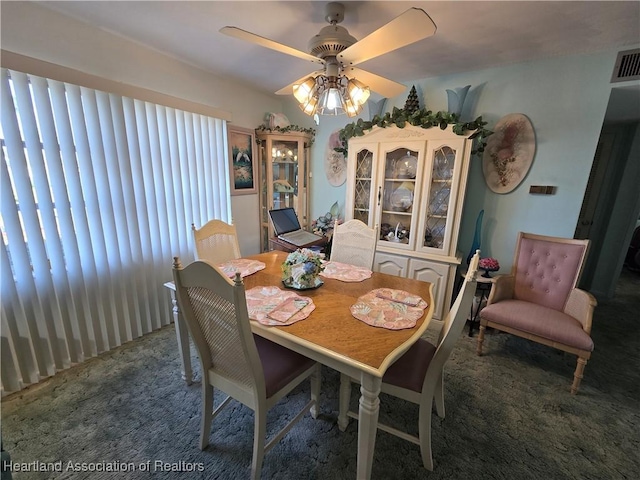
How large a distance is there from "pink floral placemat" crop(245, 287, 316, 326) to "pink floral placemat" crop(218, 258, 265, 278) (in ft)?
0.97

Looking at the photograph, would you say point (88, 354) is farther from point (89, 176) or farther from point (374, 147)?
point (374, 147)

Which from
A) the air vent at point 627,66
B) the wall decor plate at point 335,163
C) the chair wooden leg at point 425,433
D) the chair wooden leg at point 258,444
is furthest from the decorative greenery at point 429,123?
the chair wooden leg at point 258,444

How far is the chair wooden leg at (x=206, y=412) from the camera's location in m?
1.34

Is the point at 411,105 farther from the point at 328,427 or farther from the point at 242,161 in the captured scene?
the point at 328,427

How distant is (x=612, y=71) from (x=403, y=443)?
302 cm

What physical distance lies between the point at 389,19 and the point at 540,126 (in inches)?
66.2

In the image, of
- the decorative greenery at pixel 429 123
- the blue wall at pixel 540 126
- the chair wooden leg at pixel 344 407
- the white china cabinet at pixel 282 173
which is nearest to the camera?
the chair wooden leg at pixel 344 407

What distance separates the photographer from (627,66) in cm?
195

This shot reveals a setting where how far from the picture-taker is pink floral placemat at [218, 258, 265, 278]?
184 centimetres

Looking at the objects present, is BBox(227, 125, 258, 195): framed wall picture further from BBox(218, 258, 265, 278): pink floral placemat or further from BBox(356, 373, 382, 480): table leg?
BBox(356, 373, 382, 480): table leg

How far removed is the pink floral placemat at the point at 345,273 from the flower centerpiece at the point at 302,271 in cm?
17

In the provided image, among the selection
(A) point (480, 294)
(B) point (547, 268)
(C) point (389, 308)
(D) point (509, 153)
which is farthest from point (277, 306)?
(D) point (509, 153)

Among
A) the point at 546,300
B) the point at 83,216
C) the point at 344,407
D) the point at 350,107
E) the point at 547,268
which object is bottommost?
the point at 344,407

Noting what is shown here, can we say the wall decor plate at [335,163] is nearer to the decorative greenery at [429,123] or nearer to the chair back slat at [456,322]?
the decorative greenery at [429,123]
